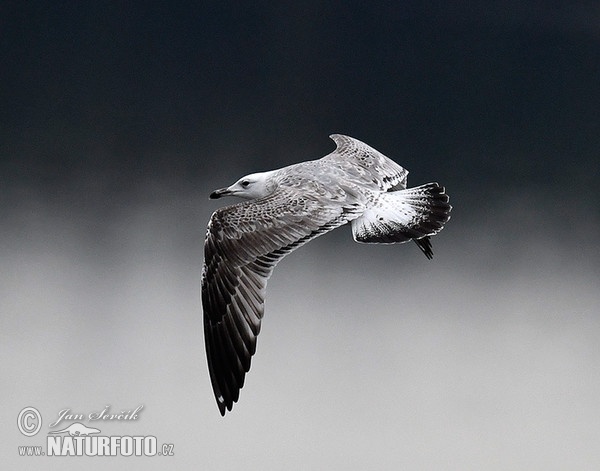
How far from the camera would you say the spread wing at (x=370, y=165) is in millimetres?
3676

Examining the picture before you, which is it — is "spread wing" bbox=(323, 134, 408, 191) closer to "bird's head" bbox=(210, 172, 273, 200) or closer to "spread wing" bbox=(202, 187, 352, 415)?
"bird's head" bbox=(210, 172, 273, 200)

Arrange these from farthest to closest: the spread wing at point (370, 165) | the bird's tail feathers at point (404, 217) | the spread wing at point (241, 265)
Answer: the spread wing at point (370, 165)
the bird's tail feathers at point (404, 217)
the spread wing at point (241, 265)

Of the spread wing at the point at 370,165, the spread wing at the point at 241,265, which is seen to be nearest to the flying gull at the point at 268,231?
the spread wing at the point at 241,265

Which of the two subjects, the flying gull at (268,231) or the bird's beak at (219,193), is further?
the bird's beak at (219,193)

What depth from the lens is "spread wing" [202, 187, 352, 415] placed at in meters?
3.10

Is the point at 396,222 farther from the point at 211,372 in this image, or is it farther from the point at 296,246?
the point at 211,372

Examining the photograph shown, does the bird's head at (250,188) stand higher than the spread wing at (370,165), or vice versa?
the spread wing at (370,165)

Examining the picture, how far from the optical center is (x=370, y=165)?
3.79m

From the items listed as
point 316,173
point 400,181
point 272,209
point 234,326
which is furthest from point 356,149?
point 234,326

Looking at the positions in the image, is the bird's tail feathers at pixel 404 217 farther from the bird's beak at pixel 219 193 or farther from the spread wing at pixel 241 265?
the bird's beak at pixel 219 193

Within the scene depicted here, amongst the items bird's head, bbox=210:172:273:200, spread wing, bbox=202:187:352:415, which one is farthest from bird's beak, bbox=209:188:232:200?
spread wing, bbox=202:187:352:415

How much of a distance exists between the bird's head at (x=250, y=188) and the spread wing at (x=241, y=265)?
0.77 ft

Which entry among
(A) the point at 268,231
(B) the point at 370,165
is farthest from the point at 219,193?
(B) the point at 370,165

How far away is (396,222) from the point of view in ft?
10.9
